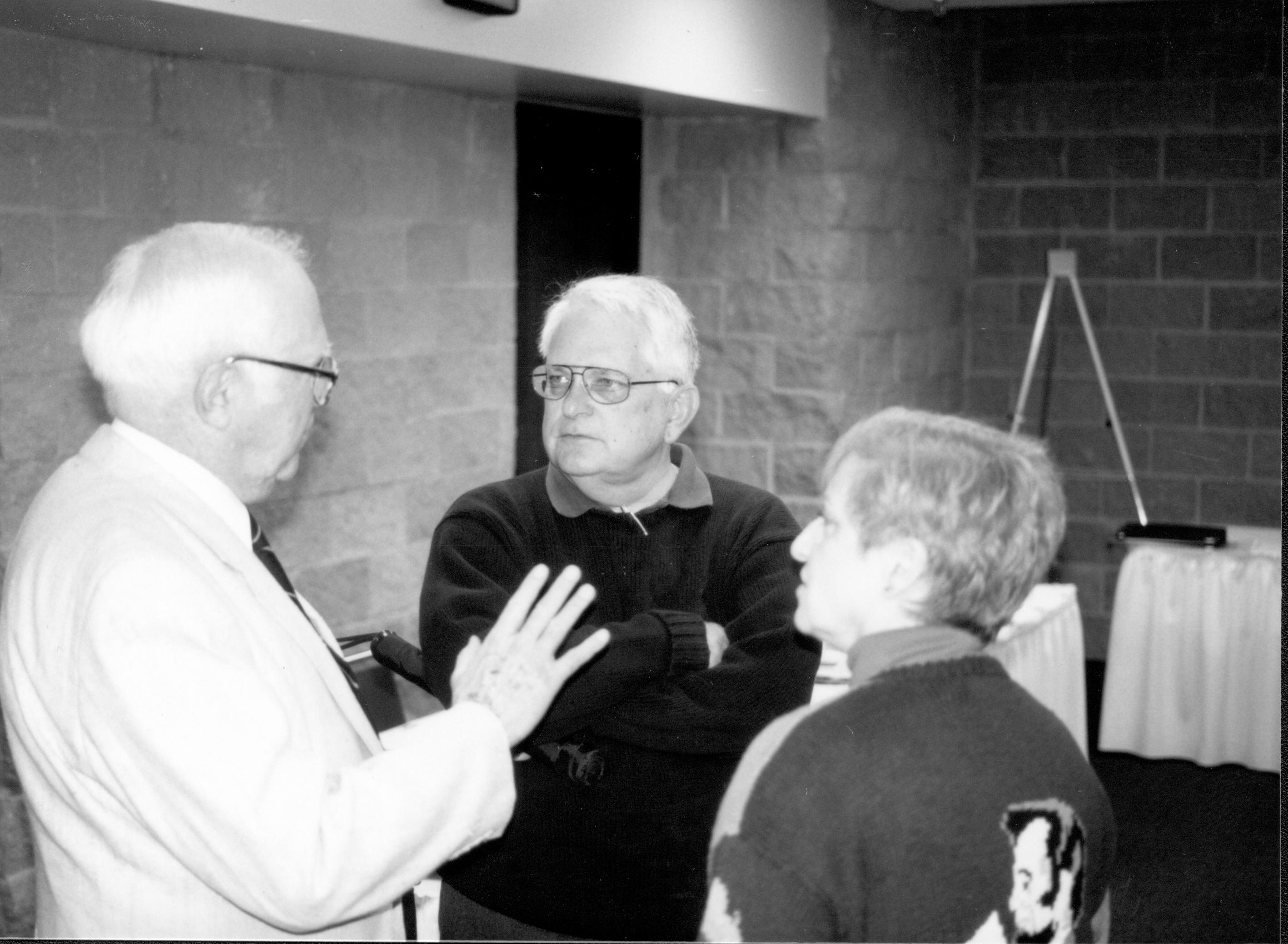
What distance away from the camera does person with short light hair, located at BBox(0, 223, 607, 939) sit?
1173 millimetres

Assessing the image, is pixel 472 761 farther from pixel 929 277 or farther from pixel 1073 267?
pixel 1073 267

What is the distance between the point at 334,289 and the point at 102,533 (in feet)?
4.63

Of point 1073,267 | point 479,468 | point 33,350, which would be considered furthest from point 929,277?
point 33,350

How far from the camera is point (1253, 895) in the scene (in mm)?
2494

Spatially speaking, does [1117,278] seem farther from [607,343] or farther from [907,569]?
[907,569]

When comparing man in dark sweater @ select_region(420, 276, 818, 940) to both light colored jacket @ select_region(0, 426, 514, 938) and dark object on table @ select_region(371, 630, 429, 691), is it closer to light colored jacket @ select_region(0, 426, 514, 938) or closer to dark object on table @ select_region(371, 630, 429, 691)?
dark object on table @ select_region(371, 630, 429, 691)

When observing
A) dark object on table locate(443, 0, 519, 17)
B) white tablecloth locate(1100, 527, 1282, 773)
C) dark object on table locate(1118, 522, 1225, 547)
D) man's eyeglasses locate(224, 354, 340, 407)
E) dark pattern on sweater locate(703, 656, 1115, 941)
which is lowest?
white tablecloth locate(1100, 527, 1282, 773)

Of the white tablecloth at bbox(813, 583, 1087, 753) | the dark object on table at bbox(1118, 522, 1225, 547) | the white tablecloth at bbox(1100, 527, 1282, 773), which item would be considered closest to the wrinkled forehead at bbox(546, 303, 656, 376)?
the white tablecloth at bbox(813, 583, 1087, 753)

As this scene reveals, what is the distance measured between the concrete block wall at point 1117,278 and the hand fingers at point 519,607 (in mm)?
3348

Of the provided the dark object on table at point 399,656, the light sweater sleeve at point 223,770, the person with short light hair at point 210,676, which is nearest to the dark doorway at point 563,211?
the dark object on table at point 399,656

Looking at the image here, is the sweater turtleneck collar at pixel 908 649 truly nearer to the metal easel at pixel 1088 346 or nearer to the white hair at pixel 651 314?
the white hair at pixel 651 314

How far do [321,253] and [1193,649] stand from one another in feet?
9.34

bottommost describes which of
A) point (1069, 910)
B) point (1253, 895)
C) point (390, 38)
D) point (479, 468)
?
point (1253, 895)

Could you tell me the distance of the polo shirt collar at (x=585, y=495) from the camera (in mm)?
1822
